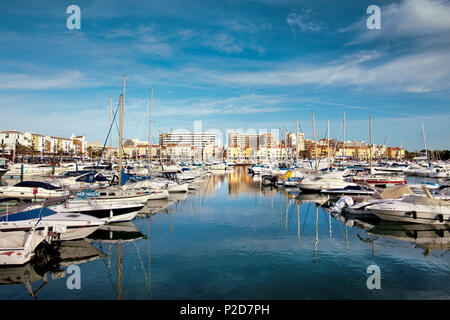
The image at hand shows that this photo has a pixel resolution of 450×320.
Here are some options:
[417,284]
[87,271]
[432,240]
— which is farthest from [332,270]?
[87,271]

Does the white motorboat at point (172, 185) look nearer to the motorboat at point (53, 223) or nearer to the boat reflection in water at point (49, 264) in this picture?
the motorboat at point (53, 223)

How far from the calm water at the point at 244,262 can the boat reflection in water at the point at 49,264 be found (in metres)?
0.03

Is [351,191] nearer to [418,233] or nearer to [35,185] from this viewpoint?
[418,233]

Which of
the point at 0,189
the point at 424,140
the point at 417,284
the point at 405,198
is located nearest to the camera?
the point at 417,284

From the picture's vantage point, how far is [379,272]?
33.0 feet

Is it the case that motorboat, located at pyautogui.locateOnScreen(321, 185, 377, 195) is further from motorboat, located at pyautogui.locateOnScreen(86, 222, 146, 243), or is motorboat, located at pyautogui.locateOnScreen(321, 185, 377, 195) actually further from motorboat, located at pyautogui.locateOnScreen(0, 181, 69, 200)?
motorboat, located at pyautogui.locateOnScreen(0, 181, 69, 200)

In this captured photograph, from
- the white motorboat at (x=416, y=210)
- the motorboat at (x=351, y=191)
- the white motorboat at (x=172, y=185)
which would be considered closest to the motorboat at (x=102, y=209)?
the white motorboat at (x=172, y=185)

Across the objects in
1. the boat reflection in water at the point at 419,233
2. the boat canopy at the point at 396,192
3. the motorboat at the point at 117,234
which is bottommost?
the boat reflection in water at the point at 419,233

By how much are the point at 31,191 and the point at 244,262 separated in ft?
60.1

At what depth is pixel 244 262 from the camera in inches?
429

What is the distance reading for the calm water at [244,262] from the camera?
8.64 meters
